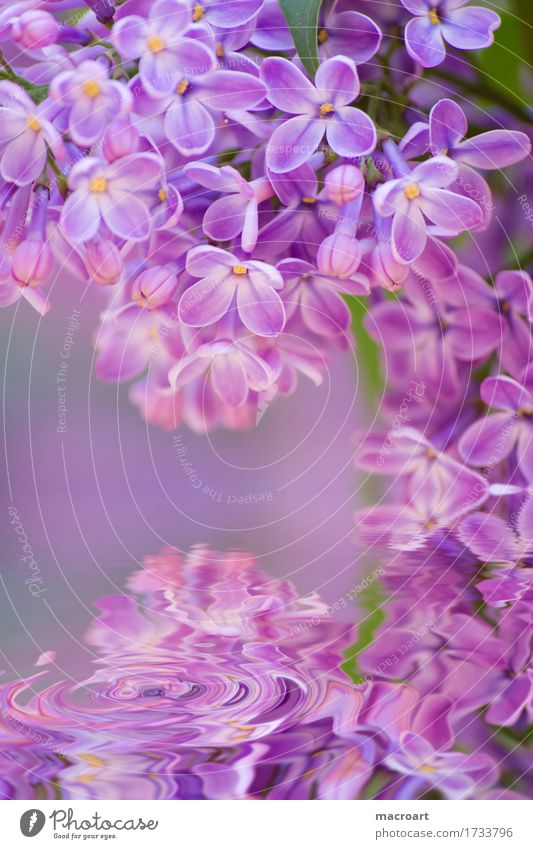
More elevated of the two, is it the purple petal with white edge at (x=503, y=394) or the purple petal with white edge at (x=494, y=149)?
the purple petal with white edge at (x=494, y=149)

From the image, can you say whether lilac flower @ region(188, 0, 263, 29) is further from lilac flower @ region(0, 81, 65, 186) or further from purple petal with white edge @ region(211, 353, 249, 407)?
purple petal with white edge @ region(211, 353, 249, 407)

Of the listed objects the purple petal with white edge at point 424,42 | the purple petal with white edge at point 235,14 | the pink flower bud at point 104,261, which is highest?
the purple petal with white edge at point 424,42

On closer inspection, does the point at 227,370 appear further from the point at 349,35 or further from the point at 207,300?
the point at 349,35

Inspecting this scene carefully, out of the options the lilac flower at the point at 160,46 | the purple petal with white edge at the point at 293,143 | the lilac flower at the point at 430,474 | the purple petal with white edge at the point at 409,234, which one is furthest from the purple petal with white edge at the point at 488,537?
the lilac flower at the point at 160,46

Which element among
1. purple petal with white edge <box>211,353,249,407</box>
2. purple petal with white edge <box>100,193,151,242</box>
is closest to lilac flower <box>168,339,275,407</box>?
purple petal with white edge <box>211,353,249,407</box>

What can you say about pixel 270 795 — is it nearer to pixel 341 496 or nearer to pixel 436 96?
pixel 341 496

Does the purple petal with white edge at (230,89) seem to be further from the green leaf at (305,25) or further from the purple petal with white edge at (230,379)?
the purple petal with white edge at (230,379)
